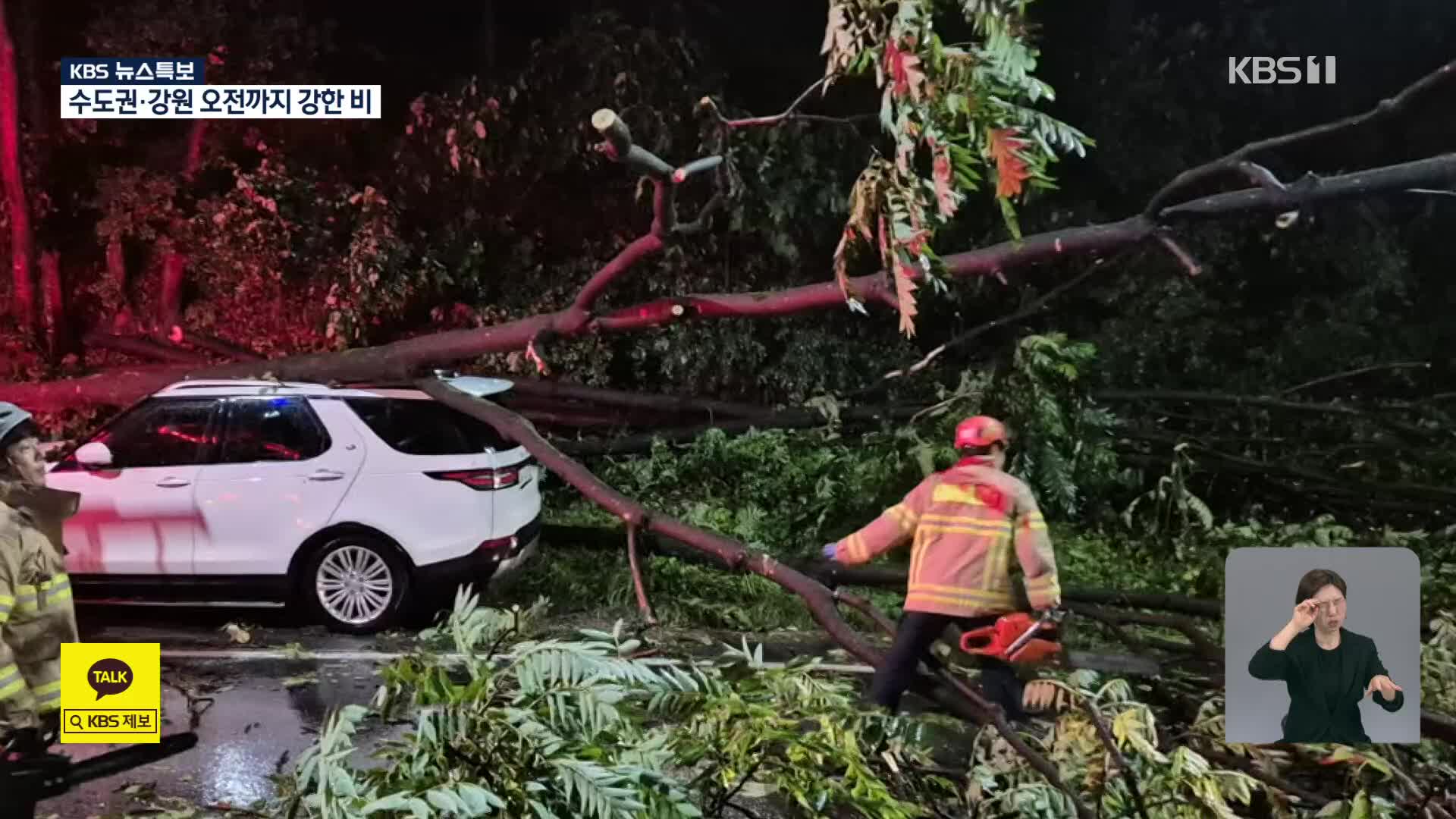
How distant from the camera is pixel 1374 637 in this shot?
310 centimetres

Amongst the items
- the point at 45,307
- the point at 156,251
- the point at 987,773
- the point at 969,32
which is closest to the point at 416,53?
the point at 156,251

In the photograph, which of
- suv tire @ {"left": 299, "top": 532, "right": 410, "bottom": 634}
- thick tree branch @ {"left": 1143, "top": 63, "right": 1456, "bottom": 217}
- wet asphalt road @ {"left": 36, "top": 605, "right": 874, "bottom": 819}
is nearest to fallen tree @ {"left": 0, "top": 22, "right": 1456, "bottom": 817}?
thick tree branch @ {"left": 1143, "top": 63, "right": 1456, "bottom": 217}

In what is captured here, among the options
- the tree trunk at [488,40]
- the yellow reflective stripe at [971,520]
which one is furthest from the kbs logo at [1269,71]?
the tree trunk at [488,40]

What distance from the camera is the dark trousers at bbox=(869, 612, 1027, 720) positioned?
295cm

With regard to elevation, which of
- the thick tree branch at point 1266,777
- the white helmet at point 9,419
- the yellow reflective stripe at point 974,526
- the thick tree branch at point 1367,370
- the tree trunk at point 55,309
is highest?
the tree trunk at point 55,309

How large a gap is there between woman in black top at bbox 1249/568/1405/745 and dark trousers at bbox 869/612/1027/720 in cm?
74

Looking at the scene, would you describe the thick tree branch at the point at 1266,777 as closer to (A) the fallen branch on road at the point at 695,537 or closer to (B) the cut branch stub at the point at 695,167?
(A) the fallen branch on road at the point at 695,537

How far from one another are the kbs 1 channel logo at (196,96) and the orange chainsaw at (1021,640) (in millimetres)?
2351

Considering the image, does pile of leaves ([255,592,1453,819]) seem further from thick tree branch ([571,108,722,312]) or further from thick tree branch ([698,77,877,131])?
thick tree branch ([698,77,877,131])

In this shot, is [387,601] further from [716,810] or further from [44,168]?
[44,168]

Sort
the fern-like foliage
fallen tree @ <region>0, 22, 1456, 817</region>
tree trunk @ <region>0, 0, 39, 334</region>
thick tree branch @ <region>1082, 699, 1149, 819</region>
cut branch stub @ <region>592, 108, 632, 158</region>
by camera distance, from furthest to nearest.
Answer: tree trunk @ <region>0, 0, 39, 334</region> → fallen tree @ <region>0, 22, 1456, 817</region> → cut branch stub @ <region>592, 108, 632, 158</region> → thick tree branch @ <region>1082, 699, 1149, 819</region> → the fern-like foliage

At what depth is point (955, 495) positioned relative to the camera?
2.93m

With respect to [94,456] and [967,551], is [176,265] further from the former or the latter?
[967,551]

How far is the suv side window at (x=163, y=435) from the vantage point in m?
3.10
